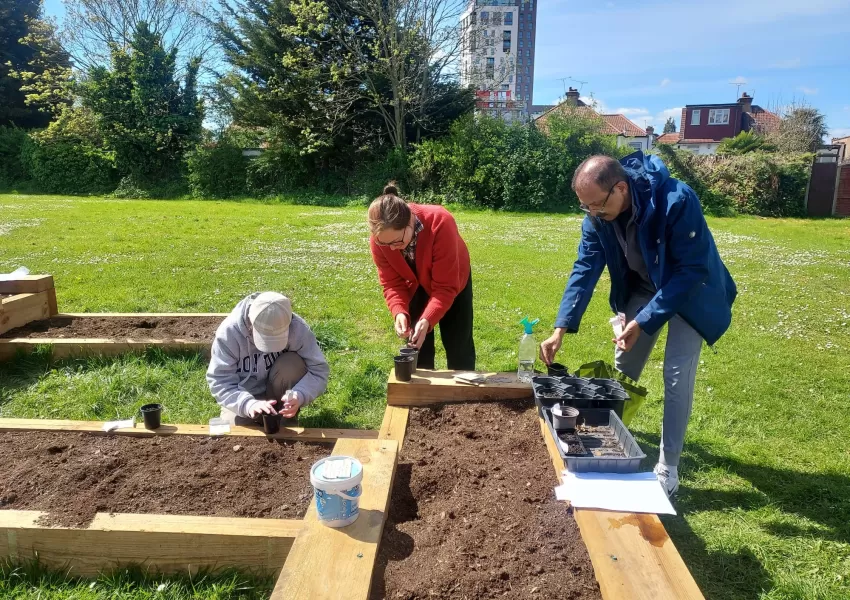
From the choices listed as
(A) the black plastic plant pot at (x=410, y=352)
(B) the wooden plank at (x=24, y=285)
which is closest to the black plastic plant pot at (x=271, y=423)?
(A) the black plastic plant pot at (x=410, y=352)

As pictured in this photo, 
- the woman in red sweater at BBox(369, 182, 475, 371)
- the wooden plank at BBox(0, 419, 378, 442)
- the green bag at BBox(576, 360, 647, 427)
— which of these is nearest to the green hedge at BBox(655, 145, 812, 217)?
the woman in red sweater at BBox(369, 182, 475, 371)

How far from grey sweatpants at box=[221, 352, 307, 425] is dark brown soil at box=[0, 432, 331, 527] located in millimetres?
369

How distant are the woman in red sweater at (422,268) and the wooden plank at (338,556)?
1.41 meters

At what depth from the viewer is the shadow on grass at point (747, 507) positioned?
259cm

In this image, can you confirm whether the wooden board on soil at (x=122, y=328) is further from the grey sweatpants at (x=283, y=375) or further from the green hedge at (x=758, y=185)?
the green hedge at (x=758, y=185)

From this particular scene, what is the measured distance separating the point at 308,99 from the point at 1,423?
68.4 feet

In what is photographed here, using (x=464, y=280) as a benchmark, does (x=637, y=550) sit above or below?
below

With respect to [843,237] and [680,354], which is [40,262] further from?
[843,237]

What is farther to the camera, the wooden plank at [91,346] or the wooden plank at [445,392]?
the wooden plank at [91,346]

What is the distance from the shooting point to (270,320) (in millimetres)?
2959

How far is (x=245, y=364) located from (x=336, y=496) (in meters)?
1.60

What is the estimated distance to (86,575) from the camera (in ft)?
7.40

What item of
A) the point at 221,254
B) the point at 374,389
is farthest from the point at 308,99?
the point at 374,389

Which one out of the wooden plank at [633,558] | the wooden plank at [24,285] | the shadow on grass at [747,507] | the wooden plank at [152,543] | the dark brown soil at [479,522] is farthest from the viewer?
the wooden plank at [24,285]
